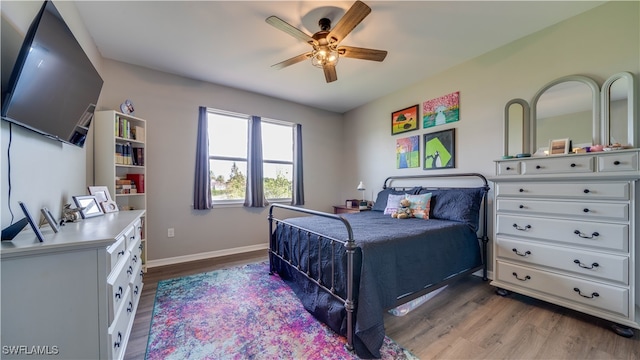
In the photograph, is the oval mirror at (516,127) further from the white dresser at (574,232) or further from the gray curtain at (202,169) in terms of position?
the gray curtain at (202,169)

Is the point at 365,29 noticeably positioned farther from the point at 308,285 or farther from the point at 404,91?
the point at 308,285

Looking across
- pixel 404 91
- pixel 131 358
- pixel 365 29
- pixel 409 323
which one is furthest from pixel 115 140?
pixel 404 91

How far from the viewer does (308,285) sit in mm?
2023

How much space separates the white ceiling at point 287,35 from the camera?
1.99 metres

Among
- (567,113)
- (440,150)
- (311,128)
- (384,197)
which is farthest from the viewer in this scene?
(311,128)

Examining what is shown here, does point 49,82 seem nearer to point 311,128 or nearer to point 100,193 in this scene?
point 100,193

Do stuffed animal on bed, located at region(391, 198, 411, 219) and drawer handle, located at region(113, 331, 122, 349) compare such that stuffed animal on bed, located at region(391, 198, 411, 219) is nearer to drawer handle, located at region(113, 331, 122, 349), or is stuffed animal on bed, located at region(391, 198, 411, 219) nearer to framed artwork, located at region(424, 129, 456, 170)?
framed artwork, located at region(424, 129, 456, 170)

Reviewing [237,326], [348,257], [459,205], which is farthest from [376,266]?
[459,205]

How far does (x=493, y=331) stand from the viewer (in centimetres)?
171

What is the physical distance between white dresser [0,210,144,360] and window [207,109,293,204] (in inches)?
97.3

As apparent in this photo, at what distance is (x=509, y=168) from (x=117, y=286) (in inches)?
124

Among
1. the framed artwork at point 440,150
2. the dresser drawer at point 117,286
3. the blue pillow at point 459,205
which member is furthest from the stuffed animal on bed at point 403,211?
the dresser drawer at point 117,286

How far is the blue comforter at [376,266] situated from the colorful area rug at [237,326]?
132mm

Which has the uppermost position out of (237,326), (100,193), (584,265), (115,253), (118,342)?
(100,193)
